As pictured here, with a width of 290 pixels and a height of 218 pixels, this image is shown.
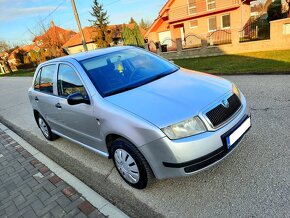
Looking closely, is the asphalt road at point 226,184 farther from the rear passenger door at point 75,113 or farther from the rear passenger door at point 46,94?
the rear passenger door at point 46,94

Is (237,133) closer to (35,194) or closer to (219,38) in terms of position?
(35,194)

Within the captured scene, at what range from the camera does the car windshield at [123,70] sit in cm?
337

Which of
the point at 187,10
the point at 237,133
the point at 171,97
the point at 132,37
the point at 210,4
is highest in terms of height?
the point at 210,4

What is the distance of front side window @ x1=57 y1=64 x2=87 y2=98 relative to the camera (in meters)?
3.55

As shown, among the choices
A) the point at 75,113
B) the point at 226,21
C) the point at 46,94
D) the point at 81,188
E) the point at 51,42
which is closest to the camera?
the point at 81,188

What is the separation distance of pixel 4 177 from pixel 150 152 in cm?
293

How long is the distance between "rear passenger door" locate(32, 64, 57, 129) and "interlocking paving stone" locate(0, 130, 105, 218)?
87cm

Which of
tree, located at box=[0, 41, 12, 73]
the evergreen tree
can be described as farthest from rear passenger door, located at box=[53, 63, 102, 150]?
tree, located at box=[0, 41, 12, 73]

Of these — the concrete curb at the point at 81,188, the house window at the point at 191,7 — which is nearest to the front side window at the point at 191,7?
the house window at the point at 191,7

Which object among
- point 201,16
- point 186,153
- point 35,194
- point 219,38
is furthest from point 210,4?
point 35,194

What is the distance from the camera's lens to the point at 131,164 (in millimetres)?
3010

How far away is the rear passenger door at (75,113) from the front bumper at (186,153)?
1033 mm

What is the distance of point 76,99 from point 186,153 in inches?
63.8

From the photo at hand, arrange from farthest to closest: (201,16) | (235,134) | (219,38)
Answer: (201,16) → (219,38) → (235,134)
